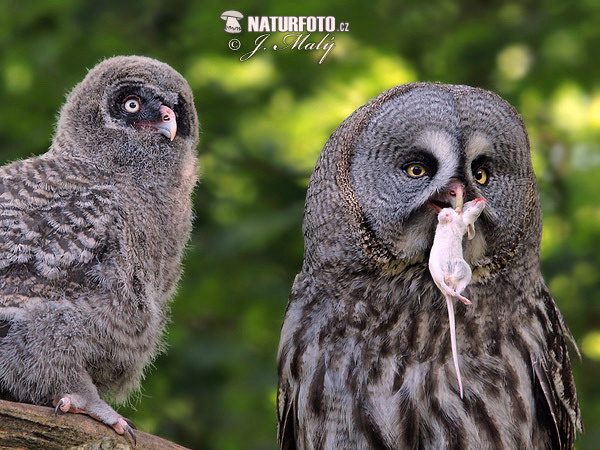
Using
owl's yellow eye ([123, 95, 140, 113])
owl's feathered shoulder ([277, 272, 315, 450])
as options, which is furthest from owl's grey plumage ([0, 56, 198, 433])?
owl's feathered shoulder ([277, 272, 315, 450])

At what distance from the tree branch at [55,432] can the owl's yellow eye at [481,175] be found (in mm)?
1120

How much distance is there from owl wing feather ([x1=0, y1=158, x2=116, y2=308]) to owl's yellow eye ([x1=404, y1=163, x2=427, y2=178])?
0.89 m

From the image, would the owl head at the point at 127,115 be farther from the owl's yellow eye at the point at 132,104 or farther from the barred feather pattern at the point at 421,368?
the barred feather pattern at the point at 421,368

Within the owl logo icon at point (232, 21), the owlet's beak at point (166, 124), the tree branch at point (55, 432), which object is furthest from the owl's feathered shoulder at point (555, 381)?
the owl logo icon at point (232, 21)

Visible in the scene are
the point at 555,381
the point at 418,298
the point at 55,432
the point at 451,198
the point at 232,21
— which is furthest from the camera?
the point at 232,21

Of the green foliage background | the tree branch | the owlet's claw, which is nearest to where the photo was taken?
the tree branch

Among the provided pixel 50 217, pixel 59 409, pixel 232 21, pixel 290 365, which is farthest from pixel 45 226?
pixel 232 21

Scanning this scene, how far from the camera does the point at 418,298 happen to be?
3.03 meters

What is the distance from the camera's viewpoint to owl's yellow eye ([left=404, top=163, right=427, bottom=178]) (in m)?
2.90

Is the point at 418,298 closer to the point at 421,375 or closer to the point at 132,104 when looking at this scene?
the point at 421,375

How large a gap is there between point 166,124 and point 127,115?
5.6 inches

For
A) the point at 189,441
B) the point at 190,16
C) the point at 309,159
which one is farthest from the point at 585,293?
the point at 190,16

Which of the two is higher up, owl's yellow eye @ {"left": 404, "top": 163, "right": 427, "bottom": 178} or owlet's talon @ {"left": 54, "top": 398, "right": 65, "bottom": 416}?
owl's yellow eye @ {"left": 404, "top": 163, "right": 427, "bottom": 178}

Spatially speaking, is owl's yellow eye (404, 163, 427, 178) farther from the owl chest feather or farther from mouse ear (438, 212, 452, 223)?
the owl chest feather
